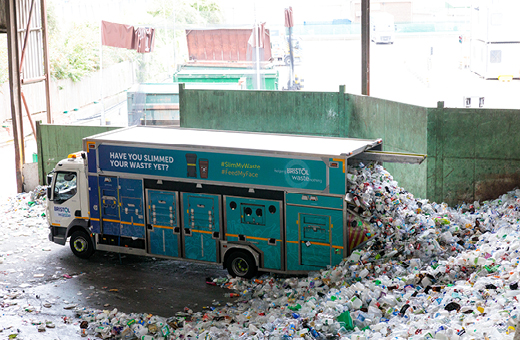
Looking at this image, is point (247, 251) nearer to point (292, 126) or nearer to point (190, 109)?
point (292, 126)

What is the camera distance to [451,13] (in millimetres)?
38594

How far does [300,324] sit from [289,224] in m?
2.47

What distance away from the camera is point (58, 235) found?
12625 millimetres

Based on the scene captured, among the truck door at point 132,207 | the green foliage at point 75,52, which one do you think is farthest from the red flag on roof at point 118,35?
the truck door at point 132,207

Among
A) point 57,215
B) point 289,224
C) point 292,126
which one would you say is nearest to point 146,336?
point 289,224

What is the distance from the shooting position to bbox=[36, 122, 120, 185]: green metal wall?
17328 millimetres

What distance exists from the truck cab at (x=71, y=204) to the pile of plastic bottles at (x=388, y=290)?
3143mm

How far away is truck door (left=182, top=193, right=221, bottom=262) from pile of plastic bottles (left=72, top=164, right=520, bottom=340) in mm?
738

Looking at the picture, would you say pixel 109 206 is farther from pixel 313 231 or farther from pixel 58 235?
pixel 313 231

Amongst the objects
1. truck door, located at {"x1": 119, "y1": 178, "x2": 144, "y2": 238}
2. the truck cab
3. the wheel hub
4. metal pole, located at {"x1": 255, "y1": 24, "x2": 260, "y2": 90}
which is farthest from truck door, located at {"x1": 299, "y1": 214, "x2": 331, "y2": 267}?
metal pole, located at {"x1": 255, "y1": 24, "x2": 260, "y2": 90}

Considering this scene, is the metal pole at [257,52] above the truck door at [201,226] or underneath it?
above

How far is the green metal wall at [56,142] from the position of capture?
56.9 feet

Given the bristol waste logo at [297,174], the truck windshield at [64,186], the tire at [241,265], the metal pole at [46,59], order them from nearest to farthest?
the bristol waste logo at [297,174], the tire at [241,265], the truck windshield at [64,186], the metal pole at [46,59]

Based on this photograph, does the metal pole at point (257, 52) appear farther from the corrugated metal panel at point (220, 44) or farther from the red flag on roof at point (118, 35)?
the red flag on roof at point (118, 35)
